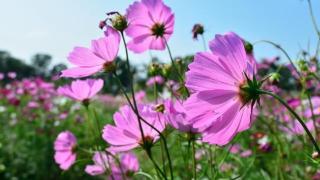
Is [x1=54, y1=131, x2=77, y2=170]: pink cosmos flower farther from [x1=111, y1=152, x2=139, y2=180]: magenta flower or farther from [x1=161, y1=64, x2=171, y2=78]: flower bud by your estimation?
[x1=161, y1=64, x2=171, y2=78]: flower bud

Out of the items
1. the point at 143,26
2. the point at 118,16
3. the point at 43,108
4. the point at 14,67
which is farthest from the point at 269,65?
the point at 14,67

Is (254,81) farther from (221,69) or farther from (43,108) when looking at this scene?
(43,108)

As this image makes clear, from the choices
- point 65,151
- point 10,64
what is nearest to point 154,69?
point 65,151

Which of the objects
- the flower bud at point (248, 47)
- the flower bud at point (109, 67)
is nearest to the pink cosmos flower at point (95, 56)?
the flower bud at point (109, 67)

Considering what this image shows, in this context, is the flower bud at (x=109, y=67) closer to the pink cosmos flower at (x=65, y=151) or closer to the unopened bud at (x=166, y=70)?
the unopened bud at (x=166, y=70)

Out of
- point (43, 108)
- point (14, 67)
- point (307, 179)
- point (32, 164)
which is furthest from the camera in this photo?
point (14, 67)

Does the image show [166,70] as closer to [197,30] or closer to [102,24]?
[197,30]
